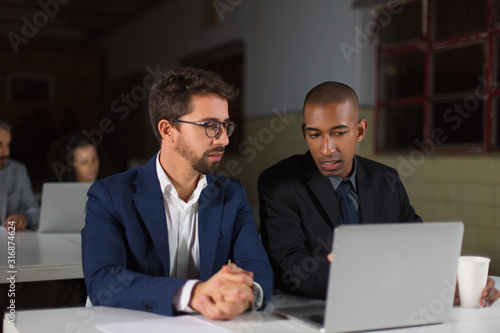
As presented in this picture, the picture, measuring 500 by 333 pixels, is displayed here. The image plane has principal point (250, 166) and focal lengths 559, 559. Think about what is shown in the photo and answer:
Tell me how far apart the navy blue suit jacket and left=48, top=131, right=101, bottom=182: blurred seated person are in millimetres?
2074

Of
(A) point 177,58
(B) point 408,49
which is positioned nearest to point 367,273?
(B) point 408,49

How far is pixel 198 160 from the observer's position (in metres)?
1.70

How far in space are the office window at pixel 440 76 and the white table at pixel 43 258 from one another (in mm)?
2787

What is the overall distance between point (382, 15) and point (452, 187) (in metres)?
1.57

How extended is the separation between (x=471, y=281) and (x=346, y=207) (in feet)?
1.61

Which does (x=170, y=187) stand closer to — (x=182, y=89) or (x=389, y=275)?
(x=182, y=89)

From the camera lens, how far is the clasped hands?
4.10 ft

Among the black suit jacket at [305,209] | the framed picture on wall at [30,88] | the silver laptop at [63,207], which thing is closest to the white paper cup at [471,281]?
the black suit jacket at [305,209]

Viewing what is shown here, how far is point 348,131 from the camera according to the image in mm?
1825

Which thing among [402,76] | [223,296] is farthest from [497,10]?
[223,296]

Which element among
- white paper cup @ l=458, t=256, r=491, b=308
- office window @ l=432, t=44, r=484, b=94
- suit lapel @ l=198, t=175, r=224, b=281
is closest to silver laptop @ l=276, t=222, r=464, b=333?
white paper cup @ l=458, t=256, r=491, b=308

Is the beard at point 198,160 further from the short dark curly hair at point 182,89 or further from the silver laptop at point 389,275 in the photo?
the silver laptop at point 389,275

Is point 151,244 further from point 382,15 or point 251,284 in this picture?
point 382,15

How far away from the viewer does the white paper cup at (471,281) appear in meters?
1.47
